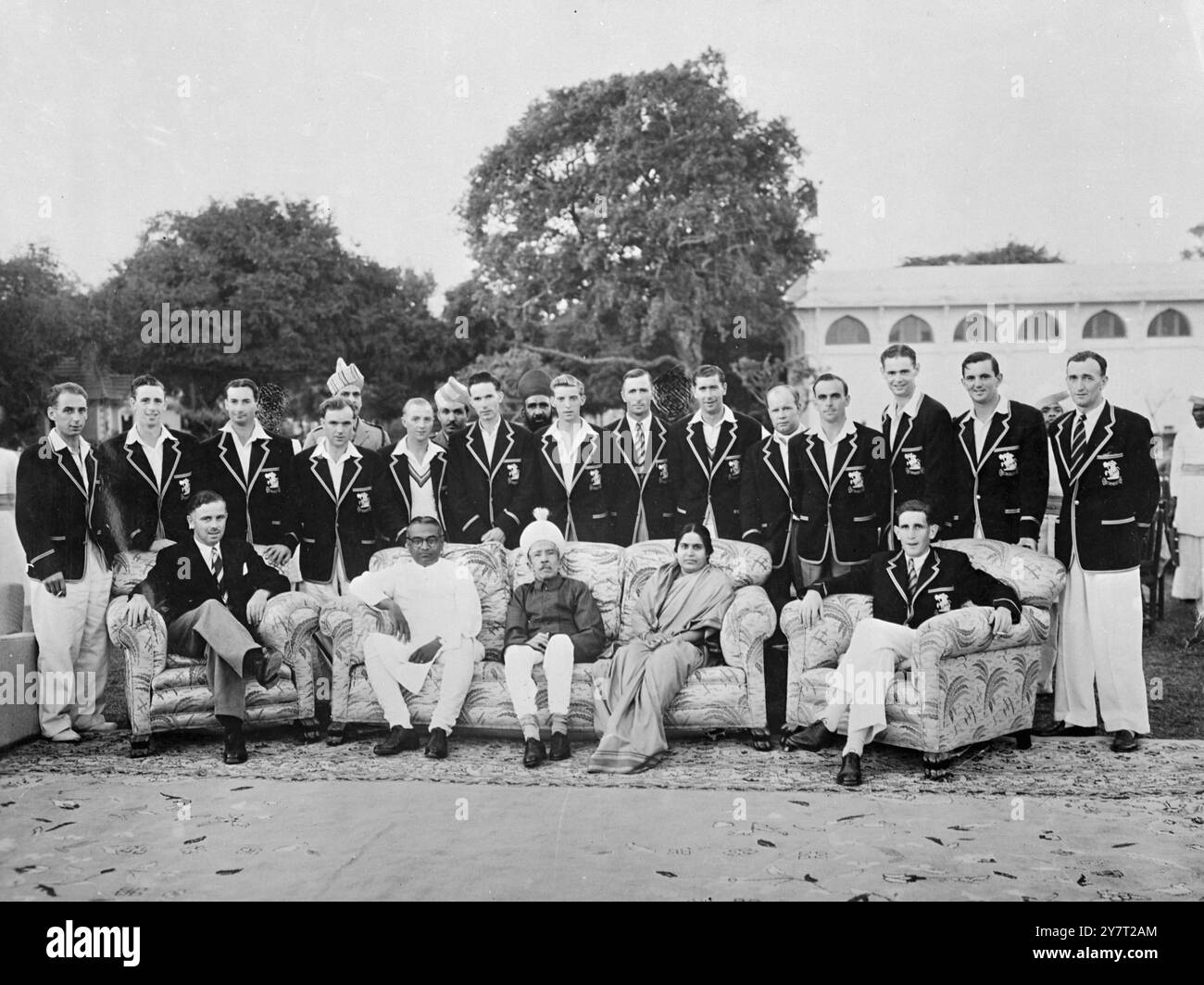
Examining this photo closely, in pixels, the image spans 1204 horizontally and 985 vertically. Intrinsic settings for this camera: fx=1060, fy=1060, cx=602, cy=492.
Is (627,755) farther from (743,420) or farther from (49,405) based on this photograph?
(49,405)

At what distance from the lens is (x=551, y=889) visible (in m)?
3.24

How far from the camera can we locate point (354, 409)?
4.96 meters

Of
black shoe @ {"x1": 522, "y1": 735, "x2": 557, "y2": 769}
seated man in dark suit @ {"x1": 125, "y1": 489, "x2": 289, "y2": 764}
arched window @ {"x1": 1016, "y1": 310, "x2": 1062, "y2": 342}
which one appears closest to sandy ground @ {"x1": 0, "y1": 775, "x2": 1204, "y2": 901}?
black shoe @ {"x1": 522, "y1": 735, "x2": 557, "y2": 769}

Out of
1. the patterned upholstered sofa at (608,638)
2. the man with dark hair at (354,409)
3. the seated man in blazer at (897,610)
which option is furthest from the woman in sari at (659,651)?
the man with dark hair at (354,409)

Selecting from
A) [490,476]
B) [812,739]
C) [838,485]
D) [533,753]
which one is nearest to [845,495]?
[838,485]

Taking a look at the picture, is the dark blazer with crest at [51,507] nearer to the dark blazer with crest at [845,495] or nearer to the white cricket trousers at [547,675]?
the white cricket trousers at [547,675]

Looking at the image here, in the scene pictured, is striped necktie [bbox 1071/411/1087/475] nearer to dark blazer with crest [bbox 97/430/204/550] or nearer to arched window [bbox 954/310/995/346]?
arched window [bbox 954/310/995/346]

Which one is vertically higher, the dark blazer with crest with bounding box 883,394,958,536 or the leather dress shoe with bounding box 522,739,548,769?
the dark blazer with crest with bounding box 883,394,958,536

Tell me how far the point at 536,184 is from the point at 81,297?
228cm

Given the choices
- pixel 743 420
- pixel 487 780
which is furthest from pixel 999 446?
pixel 487 780

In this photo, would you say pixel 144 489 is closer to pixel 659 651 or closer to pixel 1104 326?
pixel 659 651

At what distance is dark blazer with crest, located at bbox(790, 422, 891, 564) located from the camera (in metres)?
4.44

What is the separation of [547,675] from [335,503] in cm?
129

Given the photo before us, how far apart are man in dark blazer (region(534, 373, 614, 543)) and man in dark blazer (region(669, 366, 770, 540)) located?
349mm
